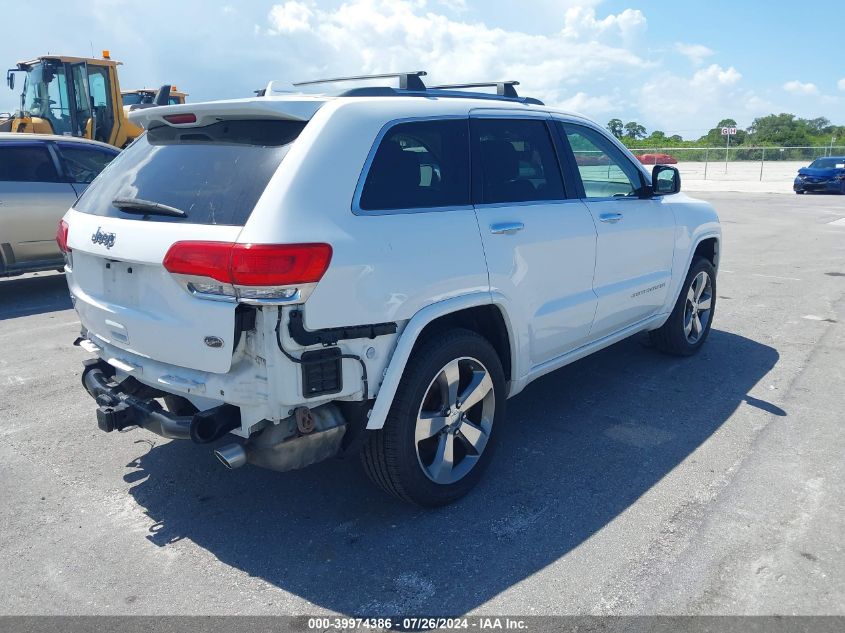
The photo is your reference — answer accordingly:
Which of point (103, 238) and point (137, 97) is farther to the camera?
point (137, 97)

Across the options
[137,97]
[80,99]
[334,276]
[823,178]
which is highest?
[137,97]

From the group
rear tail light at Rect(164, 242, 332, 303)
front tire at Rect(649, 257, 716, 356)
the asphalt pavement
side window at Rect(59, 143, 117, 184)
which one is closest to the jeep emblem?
rear tail light at Rect(164, 242, 332, 303)

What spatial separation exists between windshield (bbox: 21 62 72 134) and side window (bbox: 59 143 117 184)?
6.84 metres

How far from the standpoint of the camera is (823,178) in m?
26.0

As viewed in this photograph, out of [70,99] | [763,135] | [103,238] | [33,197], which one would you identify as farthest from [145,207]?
[763,135]

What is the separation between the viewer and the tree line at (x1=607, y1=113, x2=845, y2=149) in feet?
A: 182

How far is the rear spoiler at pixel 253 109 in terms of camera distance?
3.05 metres

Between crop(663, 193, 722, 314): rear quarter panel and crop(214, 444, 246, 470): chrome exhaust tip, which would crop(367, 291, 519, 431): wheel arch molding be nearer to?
crop(214, 444, 246, 470): chrome exhaust tip

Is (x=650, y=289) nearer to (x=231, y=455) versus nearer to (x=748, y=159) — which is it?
(x=231, y=455)

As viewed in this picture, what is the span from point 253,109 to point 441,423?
1687 millimetres

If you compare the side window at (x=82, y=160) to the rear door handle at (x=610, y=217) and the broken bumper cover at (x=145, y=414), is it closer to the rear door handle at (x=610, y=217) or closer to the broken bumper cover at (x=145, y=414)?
the broken bumper cover at (x=145, y=414)

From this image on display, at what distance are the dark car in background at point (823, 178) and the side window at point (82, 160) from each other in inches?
995

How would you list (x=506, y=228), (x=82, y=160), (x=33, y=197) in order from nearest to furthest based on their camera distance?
(x=506, y=228) < (x=33, y=197) < (x=82, y=160)

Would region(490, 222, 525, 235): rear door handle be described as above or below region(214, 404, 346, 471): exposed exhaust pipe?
above
